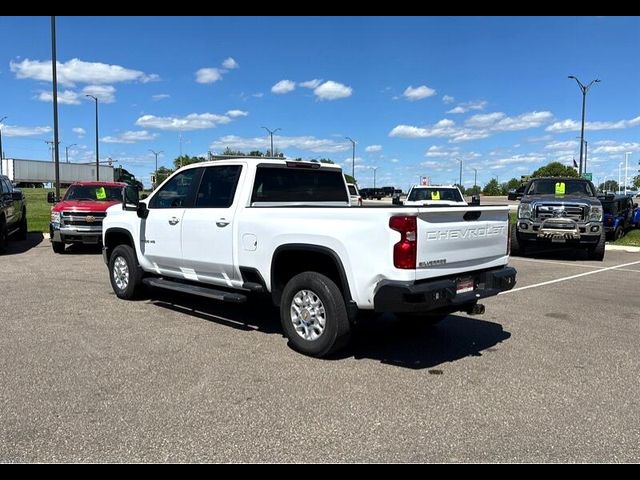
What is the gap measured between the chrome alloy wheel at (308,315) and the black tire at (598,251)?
34.1 ft

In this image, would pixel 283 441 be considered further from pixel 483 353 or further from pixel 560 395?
pixel 483 353

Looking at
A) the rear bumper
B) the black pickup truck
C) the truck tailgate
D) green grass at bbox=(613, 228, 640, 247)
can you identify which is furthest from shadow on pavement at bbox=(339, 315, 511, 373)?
green grass at bbox=(613, 228, 640, 247)

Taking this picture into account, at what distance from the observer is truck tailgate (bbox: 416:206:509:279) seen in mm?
4852

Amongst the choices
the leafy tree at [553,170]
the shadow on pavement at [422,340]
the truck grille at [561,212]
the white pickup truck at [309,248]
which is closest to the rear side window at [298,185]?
the white pickup truck at [309,248]

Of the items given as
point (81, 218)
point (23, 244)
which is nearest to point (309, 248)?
point (81, 218)

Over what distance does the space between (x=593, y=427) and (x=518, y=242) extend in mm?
10985

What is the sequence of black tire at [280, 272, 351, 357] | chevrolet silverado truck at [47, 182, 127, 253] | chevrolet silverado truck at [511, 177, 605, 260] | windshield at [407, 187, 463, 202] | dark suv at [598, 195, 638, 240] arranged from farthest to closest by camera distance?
windshield at [407, 187, 463, 202] < dark suv at [598, 195, 638, 240] < chevrolet silverado truck at [47, 182, 127, 253] < chevrolet silverado truck at [511, 177, 605, 260] < black tire at [280, 272, 351, 357]

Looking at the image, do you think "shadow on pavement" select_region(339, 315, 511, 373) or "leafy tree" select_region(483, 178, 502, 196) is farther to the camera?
"leafy tree" select_region(483, 178, 502, 196)

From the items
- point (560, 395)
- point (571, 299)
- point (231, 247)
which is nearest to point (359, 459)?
point (560, 395)

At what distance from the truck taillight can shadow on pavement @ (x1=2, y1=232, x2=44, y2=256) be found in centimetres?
1165

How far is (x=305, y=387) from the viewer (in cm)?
461

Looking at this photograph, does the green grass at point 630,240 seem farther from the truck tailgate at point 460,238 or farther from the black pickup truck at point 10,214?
the black pickup truck at point 10,214

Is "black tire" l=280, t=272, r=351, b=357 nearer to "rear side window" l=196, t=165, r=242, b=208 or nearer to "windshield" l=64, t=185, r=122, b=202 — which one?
"rear side window" l=196, t=165, r=242, b=208

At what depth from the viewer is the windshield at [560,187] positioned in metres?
14.4
